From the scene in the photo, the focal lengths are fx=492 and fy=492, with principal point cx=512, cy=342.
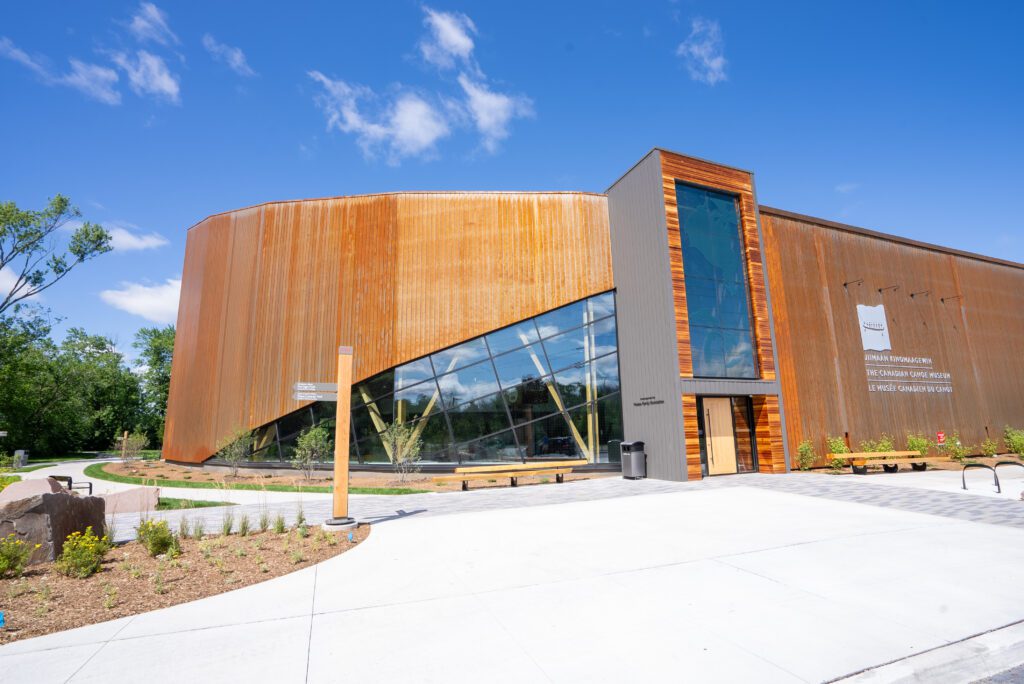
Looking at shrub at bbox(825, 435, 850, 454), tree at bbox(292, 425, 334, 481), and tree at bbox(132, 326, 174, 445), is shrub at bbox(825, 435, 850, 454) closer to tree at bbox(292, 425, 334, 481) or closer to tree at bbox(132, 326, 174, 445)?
tree at bbox(292, 425, 334, 481)

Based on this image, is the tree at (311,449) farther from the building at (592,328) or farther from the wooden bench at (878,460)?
the wooden bench at (878,460)

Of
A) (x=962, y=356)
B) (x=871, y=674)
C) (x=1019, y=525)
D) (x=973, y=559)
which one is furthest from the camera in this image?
(x=962, y=356)

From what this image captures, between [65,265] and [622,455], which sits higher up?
[65,265]

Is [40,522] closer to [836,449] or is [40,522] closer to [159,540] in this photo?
[159,540]

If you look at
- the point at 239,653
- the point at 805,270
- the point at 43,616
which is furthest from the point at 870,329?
the point at 43,616

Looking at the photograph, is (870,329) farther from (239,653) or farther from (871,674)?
(239,653)

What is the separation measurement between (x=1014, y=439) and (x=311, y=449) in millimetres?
29280

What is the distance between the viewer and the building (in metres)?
15.5

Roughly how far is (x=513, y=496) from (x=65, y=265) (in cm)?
3006

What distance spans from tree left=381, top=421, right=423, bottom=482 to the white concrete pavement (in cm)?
932

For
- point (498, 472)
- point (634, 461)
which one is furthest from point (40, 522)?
point (634, 461)

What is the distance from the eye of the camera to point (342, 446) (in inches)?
353

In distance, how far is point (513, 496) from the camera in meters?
11.9

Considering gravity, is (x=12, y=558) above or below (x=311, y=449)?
below
